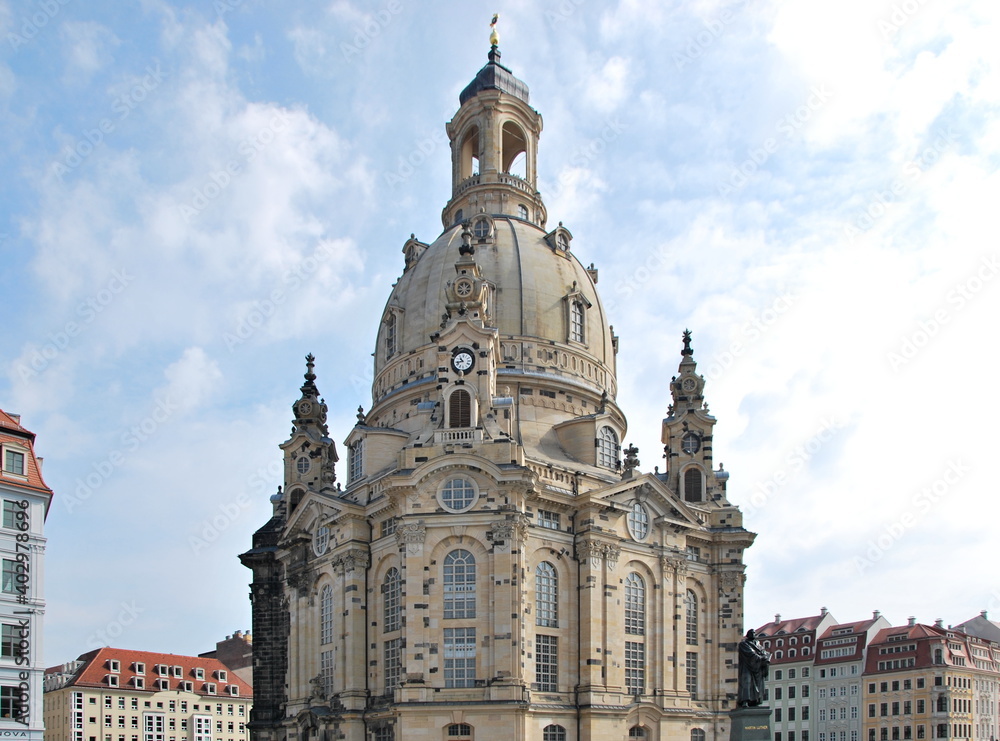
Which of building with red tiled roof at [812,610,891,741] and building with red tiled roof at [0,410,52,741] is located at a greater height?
building with red tiled roof at [0,410,52,741]

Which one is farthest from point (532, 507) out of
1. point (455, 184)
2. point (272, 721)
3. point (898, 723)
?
point (898, 723)

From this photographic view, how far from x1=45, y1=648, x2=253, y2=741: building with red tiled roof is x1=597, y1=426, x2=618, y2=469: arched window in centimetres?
5026

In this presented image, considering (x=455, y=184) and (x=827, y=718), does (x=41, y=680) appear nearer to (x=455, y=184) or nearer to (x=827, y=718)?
(x=455, y=184)

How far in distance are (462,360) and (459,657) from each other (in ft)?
58.6

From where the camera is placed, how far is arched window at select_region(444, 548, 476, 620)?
62094mm

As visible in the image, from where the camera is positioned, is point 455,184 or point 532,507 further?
point 455,184

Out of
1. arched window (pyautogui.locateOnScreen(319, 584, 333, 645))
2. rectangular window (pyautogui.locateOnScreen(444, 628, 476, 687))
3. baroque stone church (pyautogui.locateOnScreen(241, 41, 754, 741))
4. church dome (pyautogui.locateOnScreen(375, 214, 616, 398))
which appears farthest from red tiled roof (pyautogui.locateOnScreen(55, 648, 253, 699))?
rectangular window (pyautogui.locateOnScreen(444, 628, 476, 687))

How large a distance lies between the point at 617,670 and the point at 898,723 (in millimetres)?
57610

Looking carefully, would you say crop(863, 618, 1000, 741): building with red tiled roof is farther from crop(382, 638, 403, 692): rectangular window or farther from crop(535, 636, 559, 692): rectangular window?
crop(382, 638, 403, 692): rectangular window

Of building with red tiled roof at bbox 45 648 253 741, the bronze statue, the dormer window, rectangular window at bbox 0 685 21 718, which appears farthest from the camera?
building with red tiled roof at bbox 45 648 253 741

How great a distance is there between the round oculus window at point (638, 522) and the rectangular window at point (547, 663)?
29.3ft

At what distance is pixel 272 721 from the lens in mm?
77125

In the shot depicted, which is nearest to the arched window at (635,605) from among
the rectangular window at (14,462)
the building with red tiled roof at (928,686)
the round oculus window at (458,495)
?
the round oculus window at (458,495)

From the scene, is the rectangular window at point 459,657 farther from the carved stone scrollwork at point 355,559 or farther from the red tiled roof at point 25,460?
the red tiled roof at point 25,460
